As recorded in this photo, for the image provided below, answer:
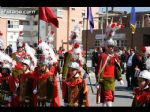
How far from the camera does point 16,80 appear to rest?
324 inches

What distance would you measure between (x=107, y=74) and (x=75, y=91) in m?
2.21

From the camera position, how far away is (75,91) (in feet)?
24.7

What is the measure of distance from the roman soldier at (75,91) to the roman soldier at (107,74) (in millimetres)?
1808

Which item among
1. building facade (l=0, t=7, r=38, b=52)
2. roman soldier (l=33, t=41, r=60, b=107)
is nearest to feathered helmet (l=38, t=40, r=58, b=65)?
roman soldier (l=33, t=41, r=60, b=107)

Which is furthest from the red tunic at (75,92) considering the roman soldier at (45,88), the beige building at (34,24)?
the beige building at (34,24)

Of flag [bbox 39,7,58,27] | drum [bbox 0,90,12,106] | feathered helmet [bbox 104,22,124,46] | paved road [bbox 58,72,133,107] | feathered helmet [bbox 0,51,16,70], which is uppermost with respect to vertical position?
flag [bbox 39,7,58,27]

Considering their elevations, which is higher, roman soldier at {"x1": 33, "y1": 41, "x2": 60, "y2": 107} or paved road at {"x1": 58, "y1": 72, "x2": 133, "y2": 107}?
roman soldier at {"x1": 33, "y1": 41, "x2": 60, "y2": 107}

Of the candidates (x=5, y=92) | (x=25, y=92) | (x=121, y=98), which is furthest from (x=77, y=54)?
(x=121, y=98)

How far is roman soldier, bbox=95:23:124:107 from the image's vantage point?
9414mm

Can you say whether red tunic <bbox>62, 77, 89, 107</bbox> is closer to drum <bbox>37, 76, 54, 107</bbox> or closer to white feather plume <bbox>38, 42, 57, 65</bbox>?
drum <bbox>37, 76, 54, 107</bbox>

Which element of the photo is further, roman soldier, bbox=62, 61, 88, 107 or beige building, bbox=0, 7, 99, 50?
beige building, bbox=0, 7, 99, 50

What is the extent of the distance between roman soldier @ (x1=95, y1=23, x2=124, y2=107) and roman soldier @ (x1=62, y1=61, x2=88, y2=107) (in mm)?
1808

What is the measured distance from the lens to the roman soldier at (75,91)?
24.7ft
